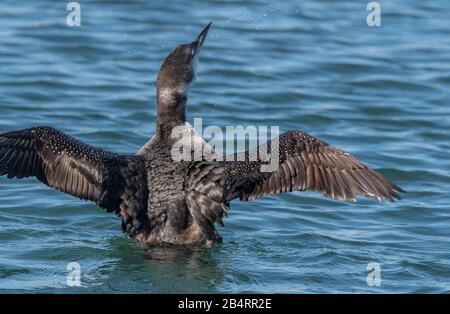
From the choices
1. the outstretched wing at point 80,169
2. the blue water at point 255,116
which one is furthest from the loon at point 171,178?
the blue water at point 255,116

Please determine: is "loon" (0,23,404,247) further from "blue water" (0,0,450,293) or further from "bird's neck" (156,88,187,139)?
"blue water" (0,0,450,293)

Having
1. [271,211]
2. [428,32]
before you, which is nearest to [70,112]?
[271,211]

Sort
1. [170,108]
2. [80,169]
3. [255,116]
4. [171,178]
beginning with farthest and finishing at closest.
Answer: [255,116]
[170,108]
[80,169]
[171,178]

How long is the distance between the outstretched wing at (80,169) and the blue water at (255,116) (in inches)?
17.6

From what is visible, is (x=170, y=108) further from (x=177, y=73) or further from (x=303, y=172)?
(x=303, y=172)

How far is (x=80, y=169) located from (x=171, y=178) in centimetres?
82

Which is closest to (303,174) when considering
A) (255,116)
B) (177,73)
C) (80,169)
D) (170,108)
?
(170,108)

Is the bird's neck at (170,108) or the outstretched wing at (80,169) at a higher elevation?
the bird's neck at (170,108)

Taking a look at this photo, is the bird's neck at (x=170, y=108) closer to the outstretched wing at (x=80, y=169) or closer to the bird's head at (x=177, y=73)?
the bird's head at (x=177, y=73)

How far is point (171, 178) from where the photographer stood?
9086 millimetres

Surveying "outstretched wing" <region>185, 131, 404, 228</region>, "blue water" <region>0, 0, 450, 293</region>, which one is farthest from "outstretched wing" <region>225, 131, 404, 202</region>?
"blue water" <region>0, 0, 450, 293</region>

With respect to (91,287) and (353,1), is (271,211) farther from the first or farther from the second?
(353,1)

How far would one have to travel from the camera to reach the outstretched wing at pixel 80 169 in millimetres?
9039

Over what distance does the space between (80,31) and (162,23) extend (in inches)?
56.2
